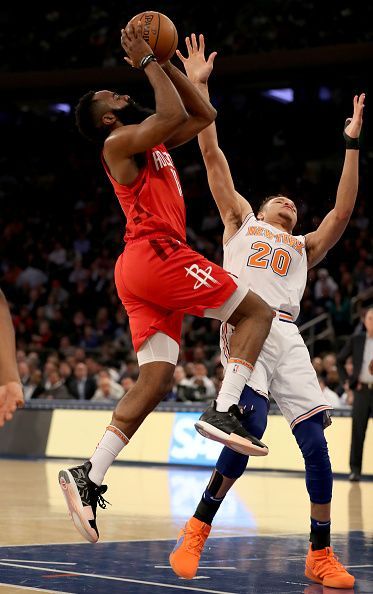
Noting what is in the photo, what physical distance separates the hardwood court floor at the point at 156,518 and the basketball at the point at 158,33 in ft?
9.44

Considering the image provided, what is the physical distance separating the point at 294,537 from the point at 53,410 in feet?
30.5

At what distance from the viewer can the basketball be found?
18.6 ft

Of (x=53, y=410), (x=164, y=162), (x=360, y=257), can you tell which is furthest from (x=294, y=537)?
(x=360, y=257)

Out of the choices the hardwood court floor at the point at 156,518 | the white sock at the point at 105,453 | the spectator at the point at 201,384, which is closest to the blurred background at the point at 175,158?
the spectator at the point at 201,384

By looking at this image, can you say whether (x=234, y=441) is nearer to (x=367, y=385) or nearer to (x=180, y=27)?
(x=367, y=385)

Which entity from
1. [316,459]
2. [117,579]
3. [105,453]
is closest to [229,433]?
[105,453]

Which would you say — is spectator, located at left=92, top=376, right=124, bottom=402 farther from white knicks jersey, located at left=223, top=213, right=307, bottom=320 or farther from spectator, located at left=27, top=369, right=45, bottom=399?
white knicks jersey, located at left=223, top=213, right=307, bottom=320

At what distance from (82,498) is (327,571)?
1404 mm

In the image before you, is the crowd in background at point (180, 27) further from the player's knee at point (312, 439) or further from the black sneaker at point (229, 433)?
the black sneaker at point (229, 433)

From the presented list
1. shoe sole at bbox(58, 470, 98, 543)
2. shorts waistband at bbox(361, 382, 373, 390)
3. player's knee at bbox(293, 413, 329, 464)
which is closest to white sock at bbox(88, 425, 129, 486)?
shoe sole at bbox(58, 470, 98, 543)

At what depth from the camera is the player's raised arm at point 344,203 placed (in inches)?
254

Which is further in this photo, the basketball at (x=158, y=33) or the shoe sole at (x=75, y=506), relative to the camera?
the basketball at (x=158, y=33)

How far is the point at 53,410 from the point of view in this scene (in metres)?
16.4

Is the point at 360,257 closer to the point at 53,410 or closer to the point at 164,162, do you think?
the point at 53,410
